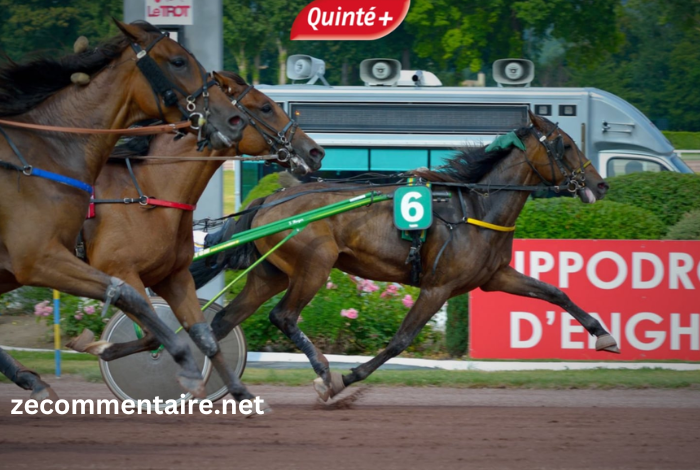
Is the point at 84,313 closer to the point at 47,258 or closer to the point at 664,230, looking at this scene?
the point at 47,258

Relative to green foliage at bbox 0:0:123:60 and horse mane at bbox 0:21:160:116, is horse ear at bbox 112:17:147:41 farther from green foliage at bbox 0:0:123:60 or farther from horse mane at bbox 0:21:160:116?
green foliage at bbox 0:0:123:60

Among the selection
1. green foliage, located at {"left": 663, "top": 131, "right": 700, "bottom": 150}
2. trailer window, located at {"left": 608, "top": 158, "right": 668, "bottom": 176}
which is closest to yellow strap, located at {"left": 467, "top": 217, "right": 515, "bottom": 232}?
trailer window, located at {"left": 608, "top": 158, "right": 668, "bottom": 176}

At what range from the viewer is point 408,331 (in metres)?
7.21

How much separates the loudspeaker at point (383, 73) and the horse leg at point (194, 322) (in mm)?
8066

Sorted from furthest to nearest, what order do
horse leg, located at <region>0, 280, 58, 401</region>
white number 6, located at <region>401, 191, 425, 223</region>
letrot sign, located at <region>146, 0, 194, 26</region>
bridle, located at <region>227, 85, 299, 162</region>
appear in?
letrot sign, located at <region>146, 0, 194, 26</region> → white number 6, located at <region>401, 191, 425, 223</region> → bridle, located at <region>227, 85, 299, 162</region> → horse leg, located at <region>0, 280, 58, 401</region>

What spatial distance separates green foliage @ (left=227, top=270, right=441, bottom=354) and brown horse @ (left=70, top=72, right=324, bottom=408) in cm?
336

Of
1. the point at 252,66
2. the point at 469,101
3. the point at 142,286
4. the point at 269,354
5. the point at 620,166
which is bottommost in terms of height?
the point at 269,354

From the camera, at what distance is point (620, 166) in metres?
13.4

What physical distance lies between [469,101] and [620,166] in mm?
2278

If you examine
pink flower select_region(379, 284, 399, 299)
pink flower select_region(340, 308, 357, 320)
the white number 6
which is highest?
the white number 6

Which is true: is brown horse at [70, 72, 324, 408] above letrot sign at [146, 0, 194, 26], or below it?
below

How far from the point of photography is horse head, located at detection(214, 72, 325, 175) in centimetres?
673

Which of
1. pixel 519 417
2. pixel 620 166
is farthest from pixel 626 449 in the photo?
pixel 620 166

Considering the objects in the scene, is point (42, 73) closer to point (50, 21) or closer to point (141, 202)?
point (141, 202)
